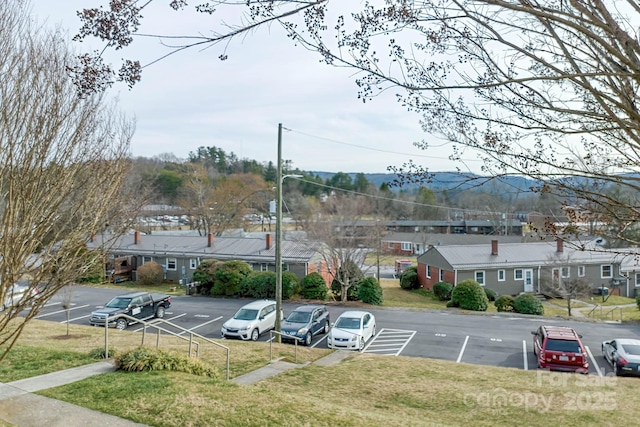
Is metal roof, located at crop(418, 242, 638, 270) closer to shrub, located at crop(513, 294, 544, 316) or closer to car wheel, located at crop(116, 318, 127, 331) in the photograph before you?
shrub, located at crop(513, 294, 544, 316)

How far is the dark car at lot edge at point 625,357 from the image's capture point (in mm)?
15602

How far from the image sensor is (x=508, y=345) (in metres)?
19.8

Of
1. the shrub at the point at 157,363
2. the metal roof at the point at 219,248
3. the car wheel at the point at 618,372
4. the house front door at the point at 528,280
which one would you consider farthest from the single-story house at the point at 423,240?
the shrub at the point at 157,363

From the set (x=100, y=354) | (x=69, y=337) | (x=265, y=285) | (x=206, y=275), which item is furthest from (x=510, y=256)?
(x=100, y=354)

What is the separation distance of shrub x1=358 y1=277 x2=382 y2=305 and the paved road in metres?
1.52

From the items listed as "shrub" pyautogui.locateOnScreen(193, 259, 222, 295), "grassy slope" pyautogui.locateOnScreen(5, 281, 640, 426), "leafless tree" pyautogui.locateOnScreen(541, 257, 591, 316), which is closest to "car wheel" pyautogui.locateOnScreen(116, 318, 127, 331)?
"grassy slope" pyautogui.locateOnScreen(5, 281, 640, 426)

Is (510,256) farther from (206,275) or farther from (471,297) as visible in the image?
(206,275)

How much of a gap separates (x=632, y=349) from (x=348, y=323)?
9.76 m

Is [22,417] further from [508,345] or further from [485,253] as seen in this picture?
[485,253]

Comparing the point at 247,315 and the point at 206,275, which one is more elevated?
the point at 206,275

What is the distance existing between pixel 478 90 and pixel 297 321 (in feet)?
51.3

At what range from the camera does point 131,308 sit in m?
22.6

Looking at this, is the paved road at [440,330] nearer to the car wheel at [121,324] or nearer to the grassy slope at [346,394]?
the car wheel at [121,324]

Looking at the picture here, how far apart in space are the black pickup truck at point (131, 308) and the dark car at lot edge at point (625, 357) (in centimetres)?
1910
